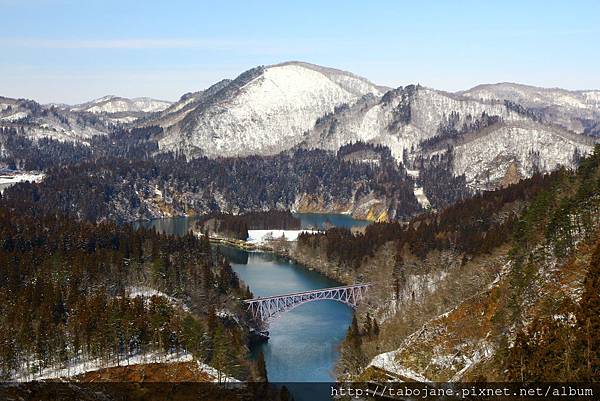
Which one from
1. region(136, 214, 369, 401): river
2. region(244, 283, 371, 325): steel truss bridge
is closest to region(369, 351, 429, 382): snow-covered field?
region(136, 214, 369, 401): river

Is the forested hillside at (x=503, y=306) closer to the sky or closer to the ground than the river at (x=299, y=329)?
closer to the sky

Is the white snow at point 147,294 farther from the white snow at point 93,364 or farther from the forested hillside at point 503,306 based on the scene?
the forested hillside at point 503,306

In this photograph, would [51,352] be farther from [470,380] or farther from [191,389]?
[470,380]

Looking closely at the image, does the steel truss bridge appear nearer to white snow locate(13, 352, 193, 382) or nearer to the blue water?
the blue water

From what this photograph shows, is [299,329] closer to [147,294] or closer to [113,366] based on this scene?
[147,294]

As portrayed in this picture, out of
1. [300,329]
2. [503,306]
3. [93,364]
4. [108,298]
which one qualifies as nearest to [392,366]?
[503,306]

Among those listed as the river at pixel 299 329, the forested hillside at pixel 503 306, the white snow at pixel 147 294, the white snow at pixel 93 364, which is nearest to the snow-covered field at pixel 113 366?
the white snow at pixel 93 364
